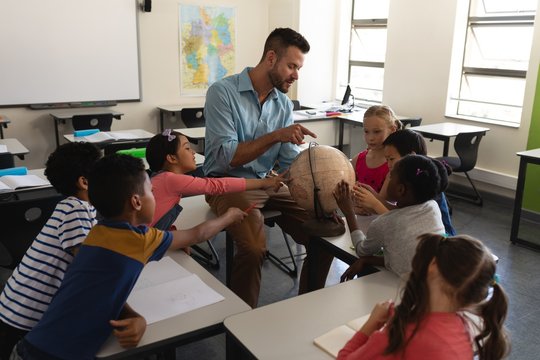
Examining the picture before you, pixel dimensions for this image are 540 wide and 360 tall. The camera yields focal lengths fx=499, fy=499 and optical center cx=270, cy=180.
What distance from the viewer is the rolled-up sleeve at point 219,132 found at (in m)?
2.57

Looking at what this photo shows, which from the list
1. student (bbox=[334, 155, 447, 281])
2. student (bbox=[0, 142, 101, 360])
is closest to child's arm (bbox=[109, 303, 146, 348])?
student (bbox=[0, 142, 101, 360])

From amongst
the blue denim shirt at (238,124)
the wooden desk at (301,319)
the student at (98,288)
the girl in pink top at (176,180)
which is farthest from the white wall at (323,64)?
the student at (98,288)

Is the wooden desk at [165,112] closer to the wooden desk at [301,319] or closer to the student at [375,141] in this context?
the student at [375,141]

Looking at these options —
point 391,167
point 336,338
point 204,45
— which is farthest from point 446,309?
point 204,45

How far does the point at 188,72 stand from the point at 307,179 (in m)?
5.26

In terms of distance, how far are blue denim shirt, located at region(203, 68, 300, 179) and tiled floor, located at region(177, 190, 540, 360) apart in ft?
3.04

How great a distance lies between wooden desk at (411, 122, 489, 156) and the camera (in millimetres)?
4992

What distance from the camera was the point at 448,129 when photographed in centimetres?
526

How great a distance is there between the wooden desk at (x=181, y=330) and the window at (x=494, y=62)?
183 inches

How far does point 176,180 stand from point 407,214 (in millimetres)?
1027

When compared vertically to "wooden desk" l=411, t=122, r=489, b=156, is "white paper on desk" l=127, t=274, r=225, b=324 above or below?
below

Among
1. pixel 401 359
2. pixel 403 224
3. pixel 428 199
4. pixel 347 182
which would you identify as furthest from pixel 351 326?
pixel 347 182

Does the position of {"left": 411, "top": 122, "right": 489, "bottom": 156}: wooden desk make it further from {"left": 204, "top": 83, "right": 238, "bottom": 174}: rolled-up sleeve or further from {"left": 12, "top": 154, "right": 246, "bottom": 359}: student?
{"left": 12, "top": 154, "right": 246, "bottom": 359}: student

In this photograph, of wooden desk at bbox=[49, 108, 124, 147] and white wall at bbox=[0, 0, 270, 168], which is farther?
white wall at bbox=[0, 0, 270, 168]
